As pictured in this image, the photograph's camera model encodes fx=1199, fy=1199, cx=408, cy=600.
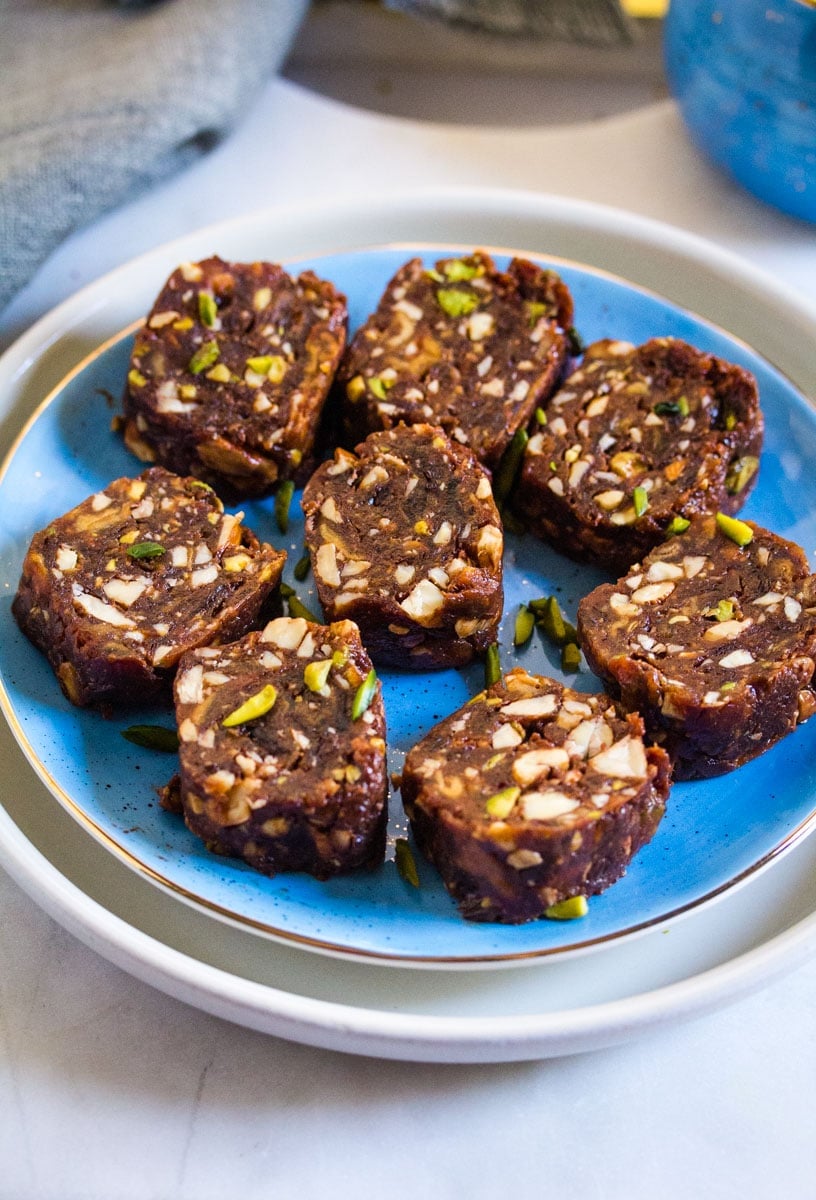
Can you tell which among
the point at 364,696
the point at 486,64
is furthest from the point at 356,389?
the point at 486,64

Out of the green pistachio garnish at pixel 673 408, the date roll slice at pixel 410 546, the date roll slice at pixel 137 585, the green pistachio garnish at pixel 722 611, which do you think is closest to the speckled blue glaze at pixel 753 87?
the green pistachio garnish at pixel 673 408

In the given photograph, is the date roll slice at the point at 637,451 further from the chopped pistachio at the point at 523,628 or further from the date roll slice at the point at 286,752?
the date roll slice at the point at 286,752

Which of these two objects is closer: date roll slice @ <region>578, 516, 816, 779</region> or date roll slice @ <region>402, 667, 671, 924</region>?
date roll slice @ <region>402, 667, 671, 924</region>

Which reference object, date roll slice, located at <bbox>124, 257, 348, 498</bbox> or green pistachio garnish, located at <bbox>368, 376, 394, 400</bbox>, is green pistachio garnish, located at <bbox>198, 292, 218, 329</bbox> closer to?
date roll slice, located at <bbox>124, 257, 348, 498</bbox>

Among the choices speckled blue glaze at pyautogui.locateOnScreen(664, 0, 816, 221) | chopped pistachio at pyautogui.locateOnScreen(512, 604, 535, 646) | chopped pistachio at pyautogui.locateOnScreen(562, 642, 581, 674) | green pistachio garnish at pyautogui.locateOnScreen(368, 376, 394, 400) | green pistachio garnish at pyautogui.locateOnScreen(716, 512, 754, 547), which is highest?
speckled blue glaze at pyautogui.locateOnScreen(664, 0, 816, 221)

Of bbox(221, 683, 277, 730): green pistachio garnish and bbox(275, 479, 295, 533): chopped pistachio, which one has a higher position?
bbox(221, 683, 277, 730): green pistachio garnish

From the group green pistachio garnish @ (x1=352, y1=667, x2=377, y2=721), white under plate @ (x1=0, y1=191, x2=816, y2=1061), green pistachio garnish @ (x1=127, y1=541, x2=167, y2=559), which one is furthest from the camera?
green pistachio garnish @ (x1=127, y1=541, x2=167, y2=559)

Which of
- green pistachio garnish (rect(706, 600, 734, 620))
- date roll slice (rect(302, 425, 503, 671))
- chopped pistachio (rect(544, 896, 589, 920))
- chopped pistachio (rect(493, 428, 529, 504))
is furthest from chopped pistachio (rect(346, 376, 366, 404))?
chopped pistachio (rect(544, 896, 589, 920))
